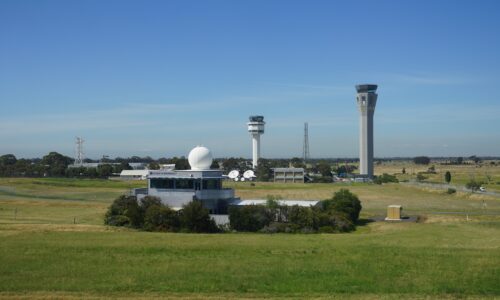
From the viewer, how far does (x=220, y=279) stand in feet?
86.9

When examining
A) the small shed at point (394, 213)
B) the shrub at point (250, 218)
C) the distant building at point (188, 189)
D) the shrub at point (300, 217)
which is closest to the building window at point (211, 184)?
the distant building at point (188, 189)

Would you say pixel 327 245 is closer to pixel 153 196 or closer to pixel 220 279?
pixel 220 279

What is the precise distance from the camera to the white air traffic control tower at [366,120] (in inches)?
7092

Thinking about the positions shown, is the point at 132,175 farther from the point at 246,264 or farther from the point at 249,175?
the point at 246,264

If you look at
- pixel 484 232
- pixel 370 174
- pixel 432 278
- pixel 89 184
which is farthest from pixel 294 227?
pixel 370 174

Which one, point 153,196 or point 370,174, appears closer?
point 153,196

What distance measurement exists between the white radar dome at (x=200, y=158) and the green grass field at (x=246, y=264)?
1662 centimetres

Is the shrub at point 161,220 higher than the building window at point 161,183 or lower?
lower

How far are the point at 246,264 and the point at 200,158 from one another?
1342 inches

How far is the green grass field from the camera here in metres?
24.3

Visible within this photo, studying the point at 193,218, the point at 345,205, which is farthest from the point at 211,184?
the point at 345,205

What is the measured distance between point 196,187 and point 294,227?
1325 cm

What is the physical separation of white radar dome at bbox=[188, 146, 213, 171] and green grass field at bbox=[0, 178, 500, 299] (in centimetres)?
1662

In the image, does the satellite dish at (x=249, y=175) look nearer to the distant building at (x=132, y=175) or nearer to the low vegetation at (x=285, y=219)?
the distant building at (x=132, y=175)
